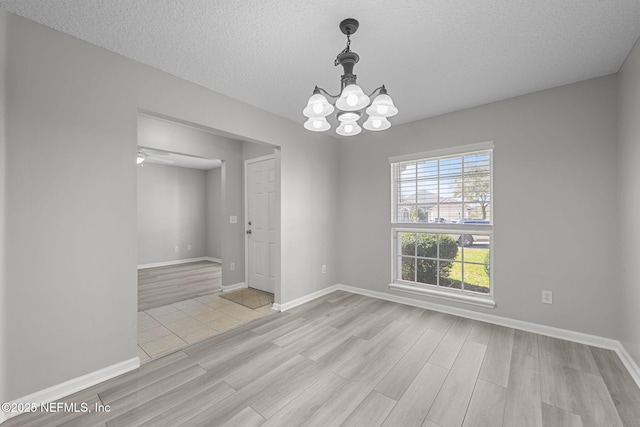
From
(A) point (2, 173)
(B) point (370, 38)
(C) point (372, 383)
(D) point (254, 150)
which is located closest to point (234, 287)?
(D) point (254, 150)

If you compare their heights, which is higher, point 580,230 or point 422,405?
point 580,230

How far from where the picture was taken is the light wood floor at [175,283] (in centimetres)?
402

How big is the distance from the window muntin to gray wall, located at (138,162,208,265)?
5.77 metres

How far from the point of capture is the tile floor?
2.58 meters

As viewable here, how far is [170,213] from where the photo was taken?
22.5ft

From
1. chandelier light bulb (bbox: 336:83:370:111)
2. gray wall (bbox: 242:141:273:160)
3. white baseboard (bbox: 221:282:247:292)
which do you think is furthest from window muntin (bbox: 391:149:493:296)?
white baseboard (bbox: 221:282:247:292)

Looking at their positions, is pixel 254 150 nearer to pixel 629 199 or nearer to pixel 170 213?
pixel 170 213

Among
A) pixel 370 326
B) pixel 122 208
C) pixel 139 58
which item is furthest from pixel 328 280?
pixel 139 58

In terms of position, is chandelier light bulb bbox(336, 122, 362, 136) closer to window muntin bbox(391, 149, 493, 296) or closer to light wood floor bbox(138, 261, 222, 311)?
window muntin bbox(391, 149, 493, 296)

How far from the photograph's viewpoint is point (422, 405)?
1742 millimetres

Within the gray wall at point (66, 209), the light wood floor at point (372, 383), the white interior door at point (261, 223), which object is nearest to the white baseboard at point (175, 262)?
the white interior door at point (261, 223)

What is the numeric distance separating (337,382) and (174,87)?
2949 mm

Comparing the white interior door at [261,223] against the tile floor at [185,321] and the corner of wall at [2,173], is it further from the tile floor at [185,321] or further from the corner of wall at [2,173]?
the corner of wall at [2,173]

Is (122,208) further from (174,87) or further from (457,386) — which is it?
(457,386)
